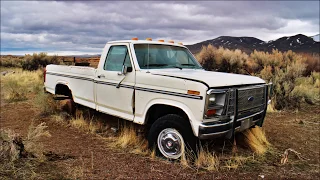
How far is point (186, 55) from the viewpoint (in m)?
6.59

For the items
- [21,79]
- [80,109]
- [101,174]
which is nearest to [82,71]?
[80,109]

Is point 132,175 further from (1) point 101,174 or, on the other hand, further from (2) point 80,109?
(2) point 80,109

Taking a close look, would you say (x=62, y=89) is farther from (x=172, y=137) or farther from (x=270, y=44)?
(x=270, y=44)

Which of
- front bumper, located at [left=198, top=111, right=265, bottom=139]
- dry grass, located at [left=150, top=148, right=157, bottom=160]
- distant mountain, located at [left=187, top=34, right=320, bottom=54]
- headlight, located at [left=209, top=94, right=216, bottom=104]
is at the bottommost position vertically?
dry grass, located at [left=150, top=148, right=157, bottom=160]

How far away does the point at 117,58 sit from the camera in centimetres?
614

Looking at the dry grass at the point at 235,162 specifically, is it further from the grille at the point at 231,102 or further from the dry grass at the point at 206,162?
the grille at the point at 231,102

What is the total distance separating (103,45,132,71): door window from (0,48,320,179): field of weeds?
1.34 metres

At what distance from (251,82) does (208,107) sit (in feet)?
4.16

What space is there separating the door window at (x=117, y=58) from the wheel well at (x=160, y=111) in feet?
3.37

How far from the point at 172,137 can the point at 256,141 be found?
1.93 m

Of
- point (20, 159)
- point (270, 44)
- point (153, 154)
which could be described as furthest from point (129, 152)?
point (270, 44)

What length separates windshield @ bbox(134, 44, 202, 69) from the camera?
5.71m

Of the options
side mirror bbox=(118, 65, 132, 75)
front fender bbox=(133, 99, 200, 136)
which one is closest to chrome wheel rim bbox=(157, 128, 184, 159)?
front fender bbox=(133, 99, 200, 136)

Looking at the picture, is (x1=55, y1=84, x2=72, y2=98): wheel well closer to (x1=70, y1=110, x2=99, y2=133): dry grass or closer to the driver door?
(x1=70, y1=110, x2=99, y2=133): dry grass
